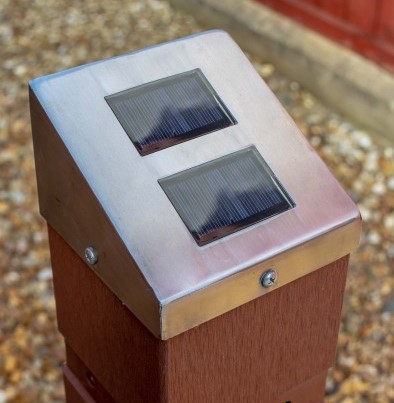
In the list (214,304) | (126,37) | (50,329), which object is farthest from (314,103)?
(214,304)

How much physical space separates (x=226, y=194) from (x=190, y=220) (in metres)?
0.11

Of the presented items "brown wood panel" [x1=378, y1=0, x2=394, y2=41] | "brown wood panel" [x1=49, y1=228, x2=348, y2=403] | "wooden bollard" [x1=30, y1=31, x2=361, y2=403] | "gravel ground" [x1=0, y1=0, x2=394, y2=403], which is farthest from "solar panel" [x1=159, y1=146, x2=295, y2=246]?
"brown wood panel" [x1=378, y1=0, x2=394, y2=41]

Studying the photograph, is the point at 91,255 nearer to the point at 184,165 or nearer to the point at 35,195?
the point at 184,165

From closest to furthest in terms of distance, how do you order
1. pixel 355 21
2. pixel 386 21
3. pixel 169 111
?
1. pixel 169 111
2. pixel 386 21
3. pixel 355 21

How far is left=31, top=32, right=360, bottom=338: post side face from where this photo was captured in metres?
1.41

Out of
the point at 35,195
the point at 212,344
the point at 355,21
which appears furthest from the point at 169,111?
the point at 355,21

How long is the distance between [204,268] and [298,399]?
57 cm

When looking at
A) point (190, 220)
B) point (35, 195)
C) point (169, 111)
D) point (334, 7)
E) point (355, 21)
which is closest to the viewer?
point (190, 220)

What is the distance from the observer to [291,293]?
159 cm

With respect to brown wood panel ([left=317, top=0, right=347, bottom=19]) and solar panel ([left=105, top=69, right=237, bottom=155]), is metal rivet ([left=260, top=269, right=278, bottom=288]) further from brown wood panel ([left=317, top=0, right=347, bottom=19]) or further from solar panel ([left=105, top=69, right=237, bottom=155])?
brown wood panel ([left=317, top=0, right=347, bottom=19])

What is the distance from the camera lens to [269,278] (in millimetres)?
1491

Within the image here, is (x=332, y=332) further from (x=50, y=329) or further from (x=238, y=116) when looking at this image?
(x=50, y=329)

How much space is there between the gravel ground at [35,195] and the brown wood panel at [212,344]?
1.79m

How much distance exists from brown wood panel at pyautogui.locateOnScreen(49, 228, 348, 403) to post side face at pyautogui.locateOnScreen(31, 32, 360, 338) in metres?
0.07
